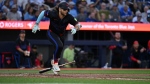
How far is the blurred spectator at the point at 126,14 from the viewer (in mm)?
17984

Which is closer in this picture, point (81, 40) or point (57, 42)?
point (57, 42)

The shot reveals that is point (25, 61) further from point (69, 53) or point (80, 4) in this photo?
point (80, 4)

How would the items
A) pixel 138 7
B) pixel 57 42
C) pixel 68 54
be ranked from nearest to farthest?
pixel 57 42 < pixel 68 54 < pixel 138 7

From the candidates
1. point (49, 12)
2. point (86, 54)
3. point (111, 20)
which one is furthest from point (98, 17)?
point (49, 12)

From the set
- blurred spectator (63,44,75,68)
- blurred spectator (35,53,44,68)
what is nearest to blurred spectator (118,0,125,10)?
blurred spectator (63,44,75,68)

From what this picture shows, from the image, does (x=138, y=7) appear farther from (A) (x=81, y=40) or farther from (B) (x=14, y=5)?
(B) (x=14, y=5)

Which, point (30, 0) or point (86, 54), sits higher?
point (30, 0)

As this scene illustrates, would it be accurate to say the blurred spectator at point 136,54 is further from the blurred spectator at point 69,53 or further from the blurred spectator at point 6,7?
the blurred spectator at point 6,7

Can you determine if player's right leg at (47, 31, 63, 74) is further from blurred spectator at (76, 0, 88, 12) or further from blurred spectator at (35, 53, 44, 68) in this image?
blurred spectator at (76, 0, 88, 12)

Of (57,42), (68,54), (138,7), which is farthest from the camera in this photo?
(138,7)

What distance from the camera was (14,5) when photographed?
671 inches

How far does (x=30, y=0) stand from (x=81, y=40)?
2721 millimetres

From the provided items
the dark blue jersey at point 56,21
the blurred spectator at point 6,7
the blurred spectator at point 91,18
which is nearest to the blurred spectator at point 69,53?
the blurred spectator at point 91,18

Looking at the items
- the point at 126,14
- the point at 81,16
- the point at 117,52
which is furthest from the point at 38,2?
the point at 117,52
